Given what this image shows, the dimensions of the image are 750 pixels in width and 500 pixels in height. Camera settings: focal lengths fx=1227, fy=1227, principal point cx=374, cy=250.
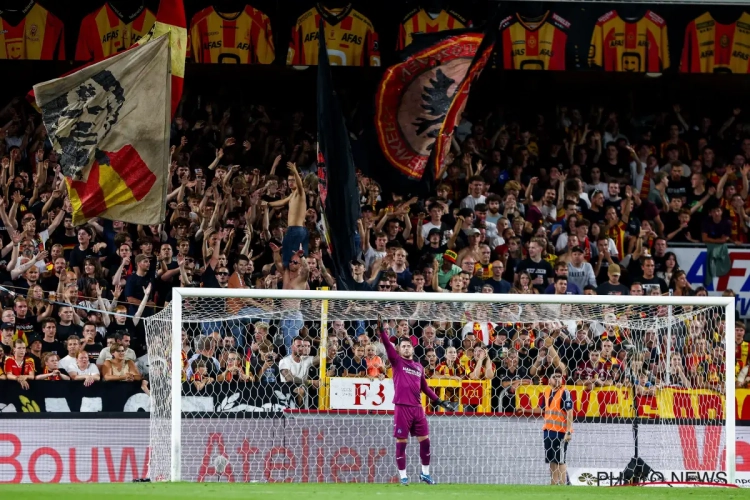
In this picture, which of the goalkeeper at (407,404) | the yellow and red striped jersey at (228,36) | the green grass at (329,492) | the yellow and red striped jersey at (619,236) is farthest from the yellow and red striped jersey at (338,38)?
the green grass at (329,492)

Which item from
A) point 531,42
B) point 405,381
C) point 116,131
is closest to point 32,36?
point 116,131

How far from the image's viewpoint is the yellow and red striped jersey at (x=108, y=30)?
1900 cm

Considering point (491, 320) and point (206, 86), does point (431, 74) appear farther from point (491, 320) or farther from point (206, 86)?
point (206, 86)

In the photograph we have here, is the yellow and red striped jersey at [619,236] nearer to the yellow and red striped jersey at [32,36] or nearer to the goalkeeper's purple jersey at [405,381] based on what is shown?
the goalkeeper's purple jersey at [405,381]

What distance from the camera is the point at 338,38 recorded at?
19438 millimetres

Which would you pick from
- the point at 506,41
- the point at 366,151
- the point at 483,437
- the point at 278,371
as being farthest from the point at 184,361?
the point at 506,41

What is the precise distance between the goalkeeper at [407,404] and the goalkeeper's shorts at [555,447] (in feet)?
5.23

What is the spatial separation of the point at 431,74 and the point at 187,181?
12.1ft

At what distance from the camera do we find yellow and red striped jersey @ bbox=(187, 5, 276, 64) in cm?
1917

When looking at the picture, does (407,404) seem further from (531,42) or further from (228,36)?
(531,42)

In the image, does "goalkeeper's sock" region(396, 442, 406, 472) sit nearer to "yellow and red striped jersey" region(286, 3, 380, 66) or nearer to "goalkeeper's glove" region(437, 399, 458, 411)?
"goalkeeper's glove" region(437, 399, 458, 411)

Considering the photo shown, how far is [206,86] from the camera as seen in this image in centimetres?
2150

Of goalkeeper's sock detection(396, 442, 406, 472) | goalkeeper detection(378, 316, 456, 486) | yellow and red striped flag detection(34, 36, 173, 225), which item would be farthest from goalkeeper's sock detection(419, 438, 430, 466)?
yellow and red striped flag detection(34, 36, 173, 225)

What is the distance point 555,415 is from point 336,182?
3.71 metres
